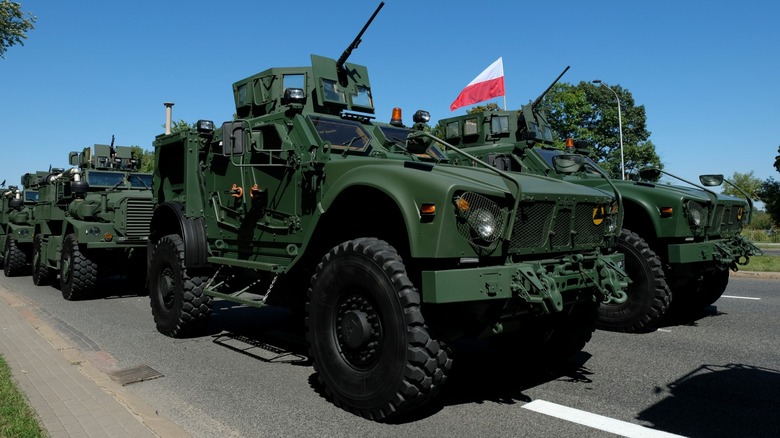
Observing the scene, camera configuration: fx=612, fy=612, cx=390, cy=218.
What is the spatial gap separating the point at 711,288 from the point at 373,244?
6166mm

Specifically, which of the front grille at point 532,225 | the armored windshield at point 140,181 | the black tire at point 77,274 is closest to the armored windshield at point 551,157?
the front grille at point 532,225

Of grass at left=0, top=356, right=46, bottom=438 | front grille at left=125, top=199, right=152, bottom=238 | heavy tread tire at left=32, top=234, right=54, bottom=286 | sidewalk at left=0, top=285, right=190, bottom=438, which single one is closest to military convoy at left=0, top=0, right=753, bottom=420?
sidewalk at left=0, top=285, right=190, bottom=438

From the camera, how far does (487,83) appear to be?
1611 centimetres

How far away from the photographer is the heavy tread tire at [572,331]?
17.4 ft

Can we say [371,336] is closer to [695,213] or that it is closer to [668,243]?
[668,243]

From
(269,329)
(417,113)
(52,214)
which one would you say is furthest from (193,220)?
(52,214)

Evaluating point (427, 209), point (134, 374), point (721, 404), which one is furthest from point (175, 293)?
point (721, 404)

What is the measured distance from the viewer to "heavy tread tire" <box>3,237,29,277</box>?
15594 mm

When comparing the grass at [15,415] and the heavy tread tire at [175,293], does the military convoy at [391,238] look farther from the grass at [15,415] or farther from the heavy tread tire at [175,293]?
the grass at [15,415]

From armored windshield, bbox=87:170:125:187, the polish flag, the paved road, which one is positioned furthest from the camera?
the polish flag

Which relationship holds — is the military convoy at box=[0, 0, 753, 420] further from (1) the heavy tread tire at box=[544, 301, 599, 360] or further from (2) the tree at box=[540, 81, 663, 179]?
(2) the tree at box=[540, 81, 663, 179]

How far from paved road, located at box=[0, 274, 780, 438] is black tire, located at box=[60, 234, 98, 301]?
2678 mm

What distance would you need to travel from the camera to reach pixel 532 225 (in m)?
4.47

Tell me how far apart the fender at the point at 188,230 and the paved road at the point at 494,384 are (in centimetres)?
98
